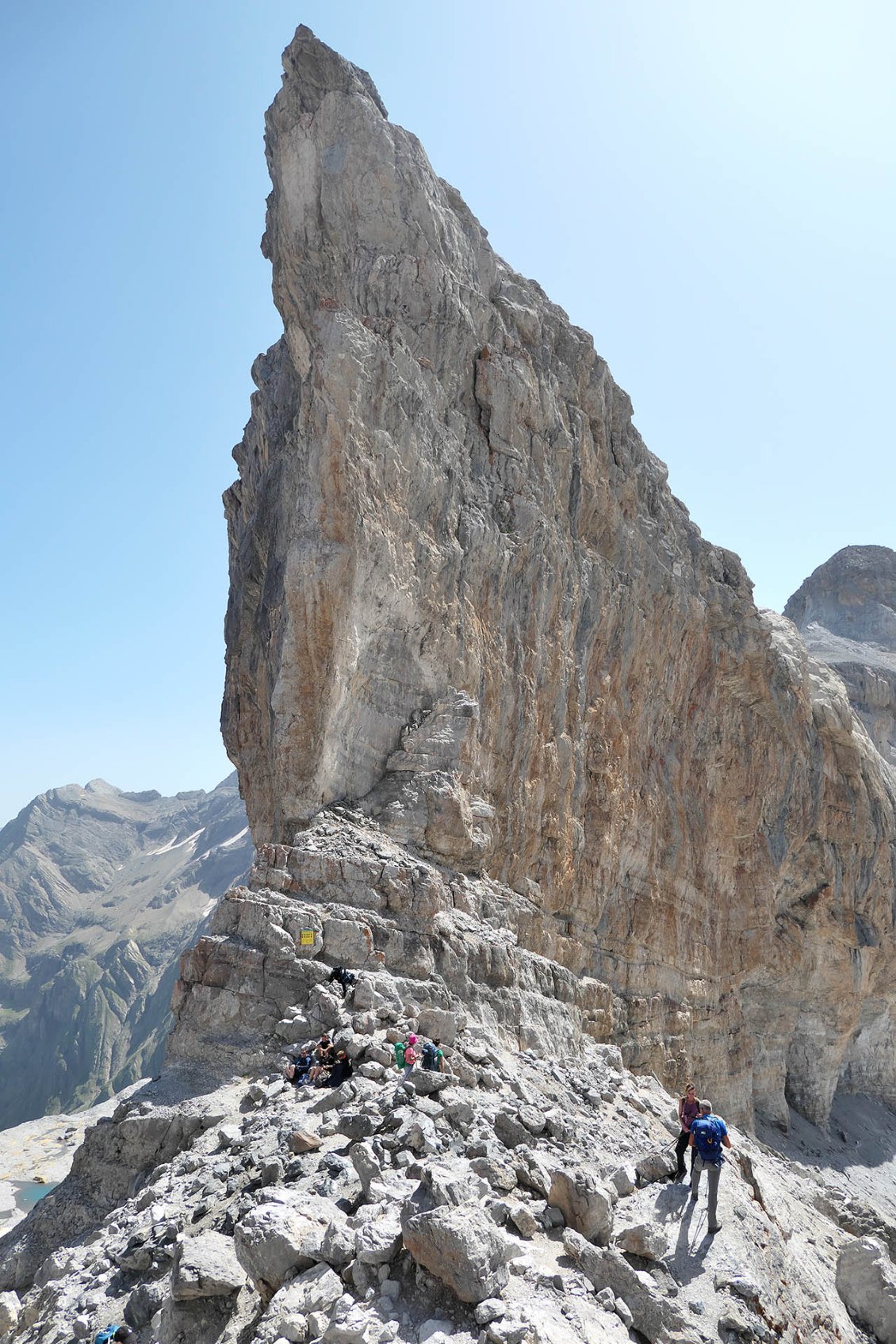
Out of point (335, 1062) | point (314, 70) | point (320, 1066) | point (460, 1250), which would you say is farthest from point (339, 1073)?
point (314, 70)

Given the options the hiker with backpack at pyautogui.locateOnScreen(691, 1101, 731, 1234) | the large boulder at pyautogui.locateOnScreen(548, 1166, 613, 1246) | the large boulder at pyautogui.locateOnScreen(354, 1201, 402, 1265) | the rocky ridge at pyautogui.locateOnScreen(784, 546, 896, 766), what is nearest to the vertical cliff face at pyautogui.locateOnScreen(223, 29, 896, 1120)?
the hiker with backpack at pyautogui.locateOnScreen(691, 1101, 731, 1234)

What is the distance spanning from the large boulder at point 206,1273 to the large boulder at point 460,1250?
1.63 m

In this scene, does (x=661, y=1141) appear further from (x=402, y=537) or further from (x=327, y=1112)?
(x=402, y=537)

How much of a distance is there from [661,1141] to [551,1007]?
20.7ft

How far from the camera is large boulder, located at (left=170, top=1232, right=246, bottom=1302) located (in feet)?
21.5

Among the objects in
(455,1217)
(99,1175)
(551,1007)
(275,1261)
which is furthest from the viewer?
(551,1007)

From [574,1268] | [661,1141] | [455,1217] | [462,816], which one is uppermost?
[462,816]

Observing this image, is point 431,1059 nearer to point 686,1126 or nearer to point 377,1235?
point 686,1126

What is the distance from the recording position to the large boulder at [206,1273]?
6551 mm

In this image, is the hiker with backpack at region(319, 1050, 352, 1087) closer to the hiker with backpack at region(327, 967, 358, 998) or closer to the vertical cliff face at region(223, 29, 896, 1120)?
the hiker with backpack at region(327, 967, 358, 998)

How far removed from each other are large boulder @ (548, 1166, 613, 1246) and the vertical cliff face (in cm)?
1080

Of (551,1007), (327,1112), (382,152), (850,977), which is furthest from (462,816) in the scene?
(850,977)

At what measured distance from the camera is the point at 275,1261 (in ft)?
21.2

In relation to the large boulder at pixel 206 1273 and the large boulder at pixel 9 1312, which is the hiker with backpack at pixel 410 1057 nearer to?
the large boulder at pixel 206 1273
